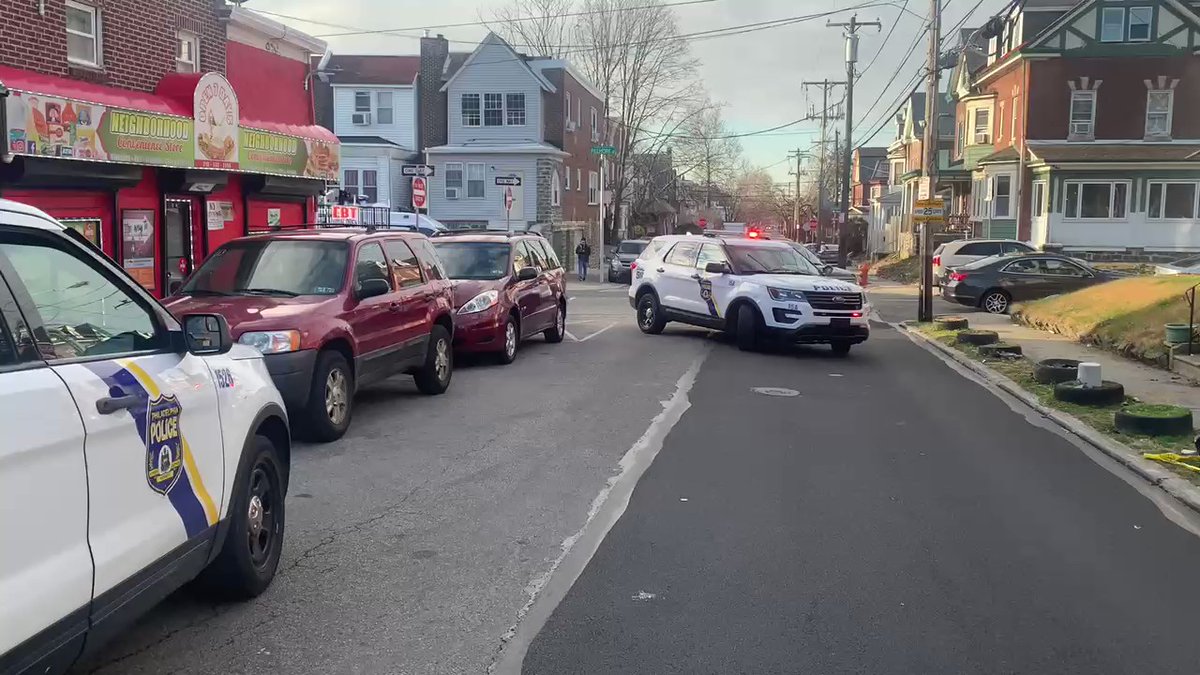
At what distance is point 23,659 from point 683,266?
15022 mm

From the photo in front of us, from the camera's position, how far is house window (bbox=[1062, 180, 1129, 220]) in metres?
38.1

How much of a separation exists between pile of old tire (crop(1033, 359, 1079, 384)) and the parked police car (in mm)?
10154

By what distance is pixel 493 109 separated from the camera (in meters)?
42.7

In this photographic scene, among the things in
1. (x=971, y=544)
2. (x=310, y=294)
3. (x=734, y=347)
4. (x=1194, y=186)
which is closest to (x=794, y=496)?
(x=971, y=544)

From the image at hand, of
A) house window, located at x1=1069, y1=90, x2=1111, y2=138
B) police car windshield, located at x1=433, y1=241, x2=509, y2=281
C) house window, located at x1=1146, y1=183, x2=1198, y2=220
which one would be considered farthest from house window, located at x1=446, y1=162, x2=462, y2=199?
police car windshield, located at x1=433, y1=241, x2=509, y2=281

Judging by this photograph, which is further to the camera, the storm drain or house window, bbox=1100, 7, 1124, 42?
house window, bbox=1100, 7, 1124, 42

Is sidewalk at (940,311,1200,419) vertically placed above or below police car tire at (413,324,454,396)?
below

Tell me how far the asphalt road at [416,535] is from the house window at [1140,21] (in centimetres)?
3450

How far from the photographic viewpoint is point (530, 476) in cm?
775

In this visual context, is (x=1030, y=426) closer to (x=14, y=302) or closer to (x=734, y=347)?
(x=734, y=347)

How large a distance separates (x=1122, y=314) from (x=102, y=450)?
55.2ft

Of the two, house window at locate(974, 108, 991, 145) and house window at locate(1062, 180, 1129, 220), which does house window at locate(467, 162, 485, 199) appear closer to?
house window at locate(974, 108, 991, 145)

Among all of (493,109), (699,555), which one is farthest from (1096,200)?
(699,555)

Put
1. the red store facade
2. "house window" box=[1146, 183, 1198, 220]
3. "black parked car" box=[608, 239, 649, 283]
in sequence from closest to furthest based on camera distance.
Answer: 1. the red store facade
2. "black parked car" box=[608, 239, 649, 283]
3. "house window" box=[1146, 183, 1198, 220]
